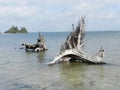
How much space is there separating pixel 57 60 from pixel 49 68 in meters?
3.50

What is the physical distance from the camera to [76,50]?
33.3 metres

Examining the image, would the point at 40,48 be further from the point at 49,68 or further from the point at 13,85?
Result: the point at 13,85

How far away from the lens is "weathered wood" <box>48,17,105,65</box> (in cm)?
3294

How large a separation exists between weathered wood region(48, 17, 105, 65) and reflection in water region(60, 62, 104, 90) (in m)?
0.93

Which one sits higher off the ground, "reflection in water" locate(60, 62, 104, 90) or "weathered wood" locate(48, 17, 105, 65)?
"weathered wood" locate(48, 17, 105, 65)

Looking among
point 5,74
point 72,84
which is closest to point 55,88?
point 72,84

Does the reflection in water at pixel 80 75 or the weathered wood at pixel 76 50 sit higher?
the weathered wood at pixel 76 50

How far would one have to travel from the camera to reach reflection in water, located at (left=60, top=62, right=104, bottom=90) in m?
22.0

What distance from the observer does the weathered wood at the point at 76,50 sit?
3294 cm

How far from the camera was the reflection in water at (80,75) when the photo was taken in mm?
21966

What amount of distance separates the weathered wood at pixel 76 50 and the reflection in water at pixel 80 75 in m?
0.93

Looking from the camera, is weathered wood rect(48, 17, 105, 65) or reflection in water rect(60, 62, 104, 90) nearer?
reflection in water rect(60, 62, 104, 90)

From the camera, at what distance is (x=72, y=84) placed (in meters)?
22.4

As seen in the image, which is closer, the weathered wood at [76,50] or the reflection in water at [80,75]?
the reflection in water at [80,75]
